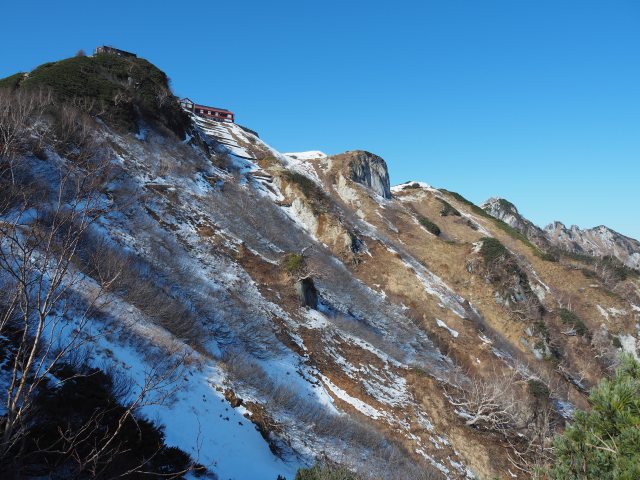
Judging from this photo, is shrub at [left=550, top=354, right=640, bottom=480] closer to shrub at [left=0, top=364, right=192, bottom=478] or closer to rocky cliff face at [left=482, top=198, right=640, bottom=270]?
shrub at [left=0, top=364, right=192, bottom=478]

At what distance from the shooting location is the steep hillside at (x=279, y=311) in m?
10.9

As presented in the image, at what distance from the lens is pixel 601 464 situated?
5.52 metres

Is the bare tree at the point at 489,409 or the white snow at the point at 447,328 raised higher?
the white snow at the point at 447,328

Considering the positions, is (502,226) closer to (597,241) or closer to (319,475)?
(319,475)

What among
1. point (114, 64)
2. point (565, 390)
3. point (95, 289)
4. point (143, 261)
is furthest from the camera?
point (114, 64)

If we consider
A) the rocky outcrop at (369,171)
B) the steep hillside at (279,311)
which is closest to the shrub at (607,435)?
the steep hillside at (279,311)

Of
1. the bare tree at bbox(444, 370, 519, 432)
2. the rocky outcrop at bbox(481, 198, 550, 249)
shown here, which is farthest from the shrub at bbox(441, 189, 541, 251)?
the bare tree at bbox(444, 370, 519, 432)

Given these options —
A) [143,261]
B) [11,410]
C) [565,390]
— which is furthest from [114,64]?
[565,390]

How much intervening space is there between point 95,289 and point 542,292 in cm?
4830

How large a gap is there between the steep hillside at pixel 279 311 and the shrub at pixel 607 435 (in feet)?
5.45

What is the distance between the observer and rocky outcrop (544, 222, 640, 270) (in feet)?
344

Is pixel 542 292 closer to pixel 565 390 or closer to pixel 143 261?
pixel 565 390

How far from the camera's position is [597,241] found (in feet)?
367

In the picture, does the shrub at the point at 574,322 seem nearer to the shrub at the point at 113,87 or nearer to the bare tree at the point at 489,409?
the bare tree at the point at 489,409
